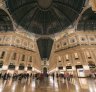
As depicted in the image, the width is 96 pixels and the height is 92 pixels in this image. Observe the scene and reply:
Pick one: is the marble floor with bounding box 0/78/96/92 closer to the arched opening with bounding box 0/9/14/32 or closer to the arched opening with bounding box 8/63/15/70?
the arched opening with bounding box 8/63/15/70

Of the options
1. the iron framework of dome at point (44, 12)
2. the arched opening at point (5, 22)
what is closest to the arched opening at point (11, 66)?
the arched opening at point (5, 22)

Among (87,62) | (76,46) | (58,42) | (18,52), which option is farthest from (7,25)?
(87,62)

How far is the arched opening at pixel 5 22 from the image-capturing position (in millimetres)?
36091

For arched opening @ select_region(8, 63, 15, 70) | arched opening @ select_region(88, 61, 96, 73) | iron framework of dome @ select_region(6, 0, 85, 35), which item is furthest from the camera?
iron framework of dome @ select_region(6, 0, 85, 35)

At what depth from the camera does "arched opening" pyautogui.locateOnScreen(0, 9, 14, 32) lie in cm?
3609

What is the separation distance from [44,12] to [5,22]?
17.0 m

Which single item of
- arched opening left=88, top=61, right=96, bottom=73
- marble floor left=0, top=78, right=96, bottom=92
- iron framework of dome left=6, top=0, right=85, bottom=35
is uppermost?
iron framework of dome left=6, top=0, right=85, bottom=35

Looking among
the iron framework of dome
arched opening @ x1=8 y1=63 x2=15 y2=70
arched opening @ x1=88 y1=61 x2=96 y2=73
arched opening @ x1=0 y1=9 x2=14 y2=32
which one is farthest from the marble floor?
the iron framework of dome

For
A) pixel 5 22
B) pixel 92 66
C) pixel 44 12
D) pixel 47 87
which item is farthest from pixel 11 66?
pixel 44 12

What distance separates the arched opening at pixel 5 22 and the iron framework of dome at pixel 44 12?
3646 mm

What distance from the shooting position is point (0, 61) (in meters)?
34.4

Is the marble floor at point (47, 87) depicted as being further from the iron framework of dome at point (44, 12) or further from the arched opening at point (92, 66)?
the iron framework of dome at point (44, 12)

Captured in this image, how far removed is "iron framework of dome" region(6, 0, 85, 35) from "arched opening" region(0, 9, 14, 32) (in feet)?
12.0

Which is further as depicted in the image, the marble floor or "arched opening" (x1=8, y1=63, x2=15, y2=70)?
"arched opening" (x1=8, y1=63, x2=15, y2=70)
